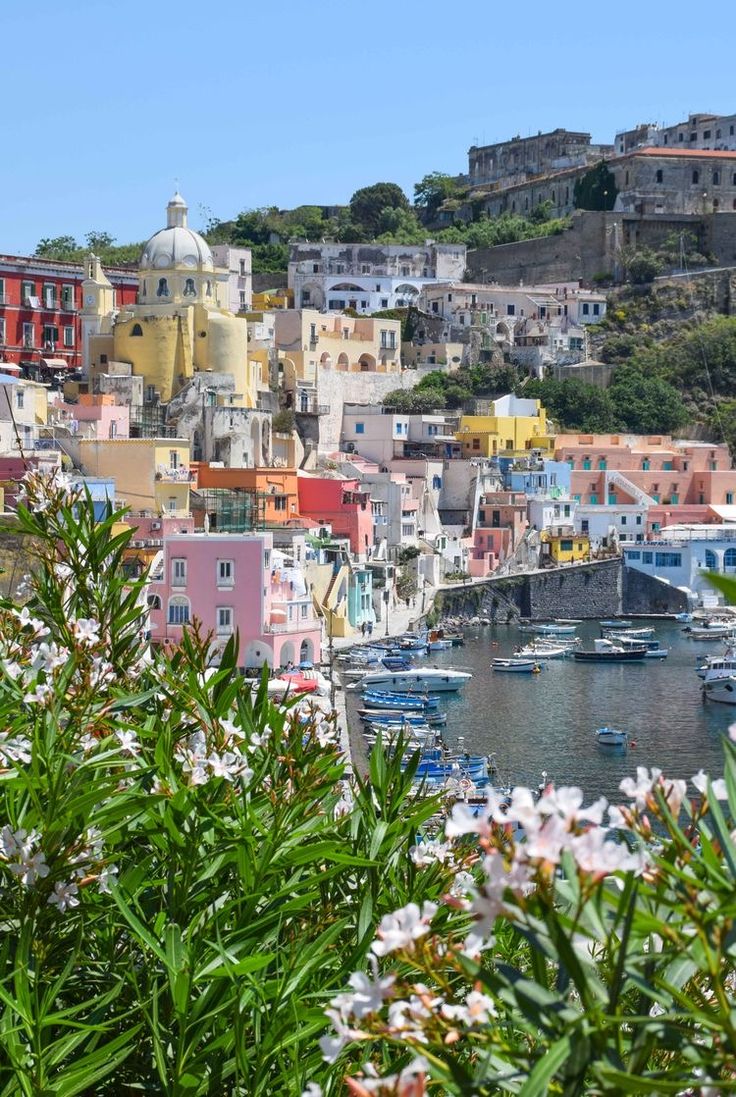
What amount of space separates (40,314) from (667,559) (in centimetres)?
1480

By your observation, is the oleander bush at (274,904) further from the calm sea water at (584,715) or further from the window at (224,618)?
the window at (224,618)

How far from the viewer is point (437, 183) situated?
206 ft

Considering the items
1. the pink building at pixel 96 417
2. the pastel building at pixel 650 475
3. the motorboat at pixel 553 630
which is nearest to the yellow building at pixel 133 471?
the pink building at pixel 96 417

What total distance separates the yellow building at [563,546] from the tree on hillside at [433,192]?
82.4 ft

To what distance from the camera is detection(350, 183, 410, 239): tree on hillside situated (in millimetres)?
59438

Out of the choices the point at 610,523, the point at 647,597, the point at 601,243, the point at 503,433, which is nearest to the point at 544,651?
the point at 647,597

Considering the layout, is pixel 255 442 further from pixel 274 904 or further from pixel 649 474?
pixel 274 904

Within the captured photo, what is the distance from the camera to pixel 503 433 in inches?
1638

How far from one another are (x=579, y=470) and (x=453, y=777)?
80.7 feet

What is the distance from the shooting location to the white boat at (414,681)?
85.5 feet

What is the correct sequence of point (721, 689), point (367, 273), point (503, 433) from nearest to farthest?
point (721, 689) → point (503, 433) → point (367, 273)

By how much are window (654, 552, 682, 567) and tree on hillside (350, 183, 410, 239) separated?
941 inches

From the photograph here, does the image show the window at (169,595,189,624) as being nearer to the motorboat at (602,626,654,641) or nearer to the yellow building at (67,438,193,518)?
the yellow building at (67,438,193,518)

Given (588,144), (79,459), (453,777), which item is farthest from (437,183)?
(453,777)
